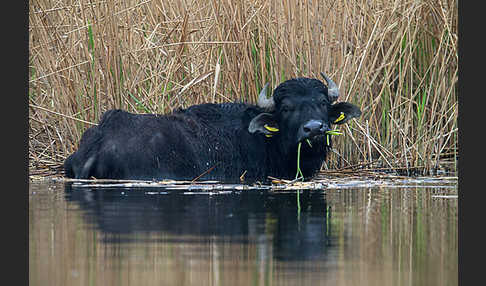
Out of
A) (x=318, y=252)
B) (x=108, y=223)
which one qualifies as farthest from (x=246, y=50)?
(x=318, y=252)

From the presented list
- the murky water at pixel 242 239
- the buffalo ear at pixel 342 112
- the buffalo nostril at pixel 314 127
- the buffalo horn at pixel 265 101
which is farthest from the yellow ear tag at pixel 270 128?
the murky water at pixel 242 239

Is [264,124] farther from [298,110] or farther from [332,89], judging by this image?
[332,89]

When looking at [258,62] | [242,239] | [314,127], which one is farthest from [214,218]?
[258,62]

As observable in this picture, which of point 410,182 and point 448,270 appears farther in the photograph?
point 410,182

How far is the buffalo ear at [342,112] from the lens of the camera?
9391mm

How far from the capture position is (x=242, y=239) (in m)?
5.04

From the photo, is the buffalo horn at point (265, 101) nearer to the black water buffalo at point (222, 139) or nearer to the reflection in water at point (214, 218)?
the black water buffalo at point (222, 139)

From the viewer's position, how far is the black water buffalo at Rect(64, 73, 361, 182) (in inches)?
353

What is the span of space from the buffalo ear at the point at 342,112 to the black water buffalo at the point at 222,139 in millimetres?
11

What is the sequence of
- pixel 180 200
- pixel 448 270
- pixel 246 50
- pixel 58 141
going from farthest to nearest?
pixel 58 141, pixel 246 50, pixel 180 200, pixel 448 270

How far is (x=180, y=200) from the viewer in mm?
7031

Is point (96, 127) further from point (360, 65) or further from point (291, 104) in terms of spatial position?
point (360, 65)

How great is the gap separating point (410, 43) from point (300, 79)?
1.48m

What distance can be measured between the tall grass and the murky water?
8.54 feet
